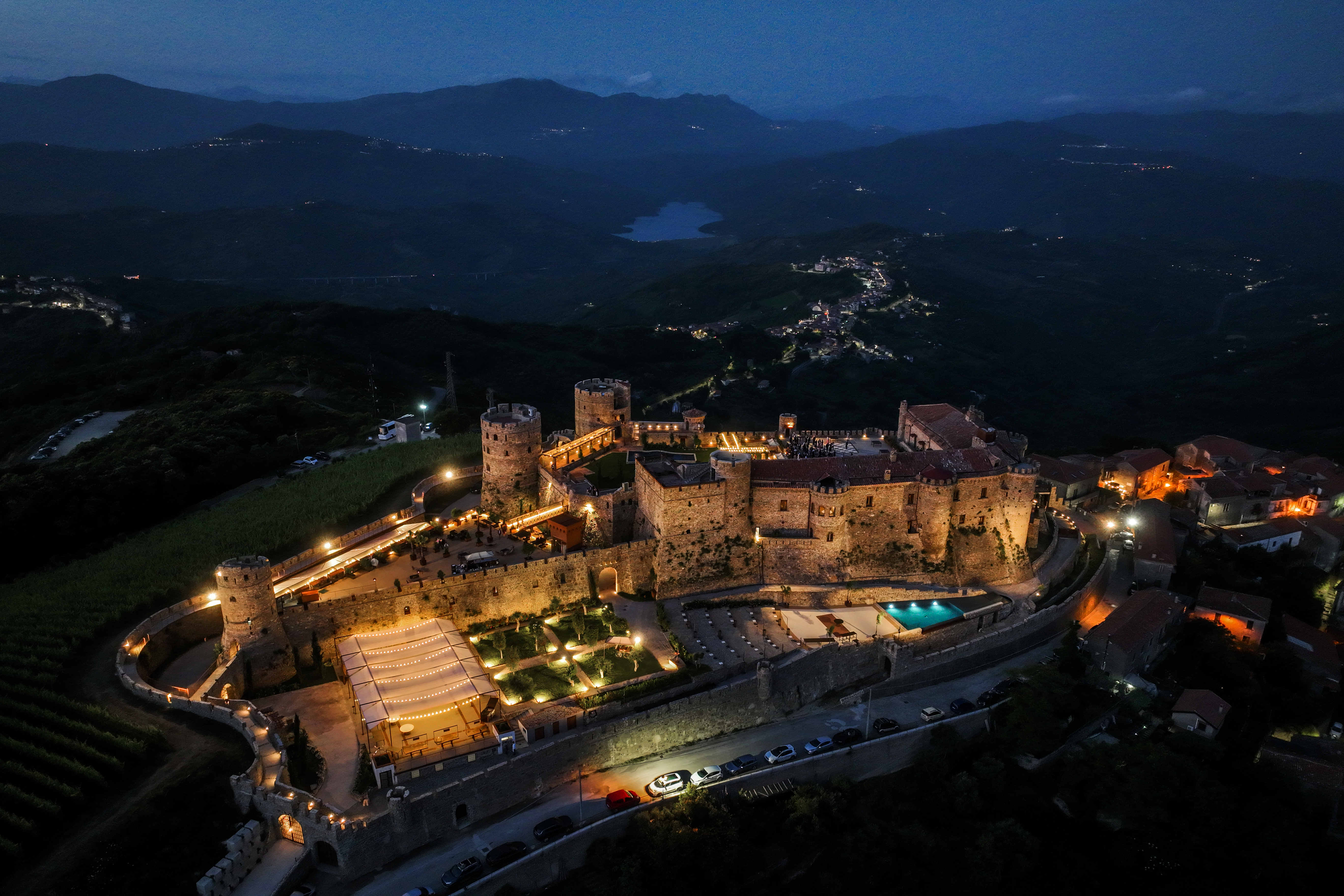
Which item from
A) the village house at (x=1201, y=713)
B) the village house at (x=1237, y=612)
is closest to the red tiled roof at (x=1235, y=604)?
the village house at (x=1237, y=612)

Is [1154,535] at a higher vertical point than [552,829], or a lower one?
higher

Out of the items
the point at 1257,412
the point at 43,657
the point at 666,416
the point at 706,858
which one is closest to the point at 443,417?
the point at 666,416

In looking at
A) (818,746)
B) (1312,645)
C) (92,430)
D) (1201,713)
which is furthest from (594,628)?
(92,430)

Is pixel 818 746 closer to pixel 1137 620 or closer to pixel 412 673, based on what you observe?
pixel 412 673

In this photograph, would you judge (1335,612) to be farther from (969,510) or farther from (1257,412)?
(1257,412)

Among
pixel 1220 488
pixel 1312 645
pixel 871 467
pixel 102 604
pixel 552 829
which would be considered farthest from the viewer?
pixel 1220 488
